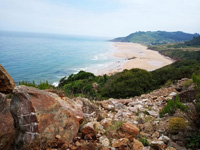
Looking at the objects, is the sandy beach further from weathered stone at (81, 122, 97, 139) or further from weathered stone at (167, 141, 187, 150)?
weathered stone at (167, 141, 187, 150)

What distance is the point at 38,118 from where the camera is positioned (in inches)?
136

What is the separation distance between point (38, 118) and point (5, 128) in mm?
694

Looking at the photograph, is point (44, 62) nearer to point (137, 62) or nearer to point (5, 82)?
point (137, 62)

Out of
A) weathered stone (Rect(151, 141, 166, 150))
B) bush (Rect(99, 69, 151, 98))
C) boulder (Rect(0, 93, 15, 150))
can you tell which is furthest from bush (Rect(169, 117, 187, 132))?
bush (Rect(99, 69, 151, 98))

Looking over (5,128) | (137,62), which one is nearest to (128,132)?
(5,128)

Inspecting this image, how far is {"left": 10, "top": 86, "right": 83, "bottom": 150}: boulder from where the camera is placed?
3322 mm

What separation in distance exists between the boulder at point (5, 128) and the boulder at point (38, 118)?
0.98ft

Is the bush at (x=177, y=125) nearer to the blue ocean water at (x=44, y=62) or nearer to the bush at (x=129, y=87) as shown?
the bush at (x=129, y=87)

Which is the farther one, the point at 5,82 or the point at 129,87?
the point at 129,87

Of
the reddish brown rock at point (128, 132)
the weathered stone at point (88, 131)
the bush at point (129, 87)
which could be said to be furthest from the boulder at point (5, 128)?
the bush at point (129, 87)

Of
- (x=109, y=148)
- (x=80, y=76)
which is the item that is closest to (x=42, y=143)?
(x=109, y=148)

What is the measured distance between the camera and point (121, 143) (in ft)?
11.1

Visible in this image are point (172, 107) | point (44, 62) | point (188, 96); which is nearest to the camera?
point (172, 107)

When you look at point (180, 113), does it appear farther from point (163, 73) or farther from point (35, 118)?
point (163, 73)
